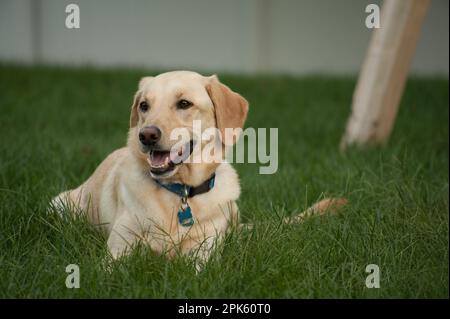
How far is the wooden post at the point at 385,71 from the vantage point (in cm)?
559

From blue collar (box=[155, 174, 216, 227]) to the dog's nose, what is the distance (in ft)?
0.98

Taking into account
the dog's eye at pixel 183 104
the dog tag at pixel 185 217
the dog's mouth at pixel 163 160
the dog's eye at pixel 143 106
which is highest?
the dog's eye at pixel 183 104

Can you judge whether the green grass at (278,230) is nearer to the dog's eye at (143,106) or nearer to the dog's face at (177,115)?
the dog's face at (177,115)

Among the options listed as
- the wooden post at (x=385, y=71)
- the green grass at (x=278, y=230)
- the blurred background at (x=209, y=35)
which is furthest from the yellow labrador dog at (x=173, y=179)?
the blurred background at (x=209, y=35)

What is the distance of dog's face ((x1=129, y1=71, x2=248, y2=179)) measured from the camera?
3.02 m

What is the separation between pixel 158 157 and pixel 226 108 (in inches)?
19.0

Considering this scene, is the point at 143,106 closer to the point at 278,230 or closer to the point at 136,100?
the point at 136,100

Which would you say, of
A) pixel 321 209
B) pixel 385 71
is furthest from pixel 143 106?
pixel 385 71

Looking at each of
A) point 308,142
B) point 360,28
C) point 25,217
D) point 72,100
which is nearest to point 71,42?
point 72,100

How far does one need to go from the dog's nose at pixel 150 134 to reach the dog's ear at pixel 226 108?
1.37 feet

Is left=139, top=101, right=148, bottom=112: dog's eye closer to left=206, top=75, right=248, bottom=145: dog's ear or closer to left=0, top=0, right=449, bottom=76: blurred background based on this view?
left=206, top=75, right=248, bottom=145: dog's ear

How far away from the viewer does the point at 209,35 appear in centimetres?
1115

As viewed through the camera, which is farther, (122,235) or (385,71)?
(385,71)
